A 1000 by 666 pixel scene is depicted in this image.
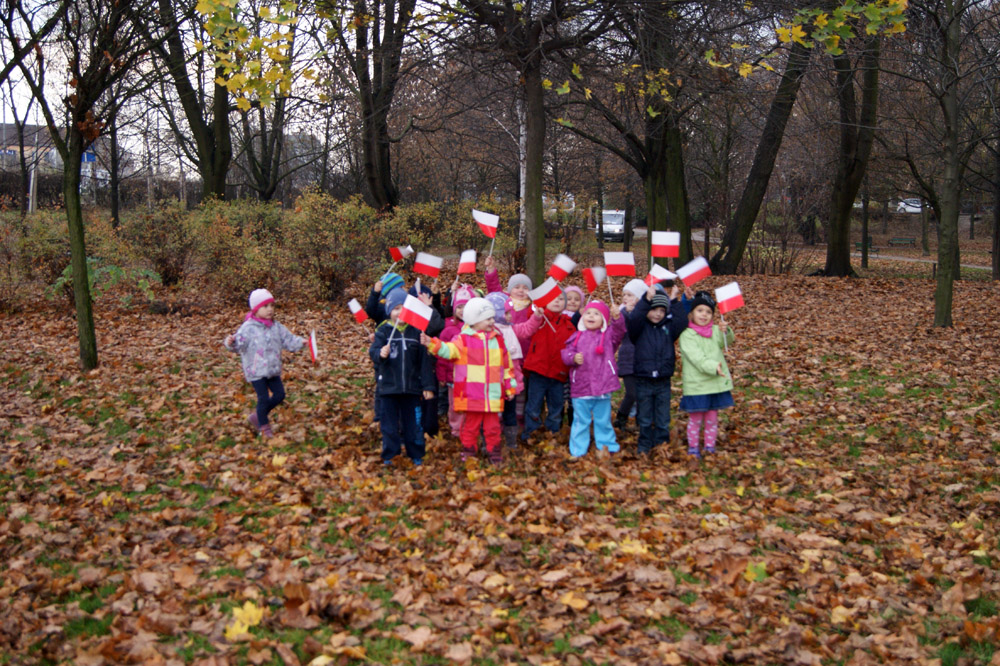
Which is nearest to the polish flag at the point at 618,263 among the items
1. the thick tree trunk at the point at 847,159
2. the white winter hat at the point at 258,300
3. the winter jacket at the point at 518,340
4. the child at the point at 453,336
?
the winter jacket at the point at 518,340

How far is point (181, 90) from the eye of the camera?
18797 mm

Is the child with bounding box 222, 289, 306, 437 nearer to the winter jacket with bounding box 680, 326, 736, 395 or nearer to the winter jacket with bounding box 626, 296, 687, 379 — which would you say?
the winter jacket with bounding box 626, 296, 687, 379

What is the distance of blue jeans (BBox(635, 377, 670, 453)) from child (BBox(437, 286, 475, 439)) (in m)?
1.62

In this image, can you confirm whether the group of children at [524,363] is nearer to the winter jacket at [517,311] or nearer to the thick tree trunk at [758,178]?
the winter jacket at [517,311]

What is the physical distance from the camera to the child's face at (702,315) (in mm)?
6918

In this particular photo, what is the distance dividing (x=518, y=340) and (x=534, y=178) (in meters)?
4.16

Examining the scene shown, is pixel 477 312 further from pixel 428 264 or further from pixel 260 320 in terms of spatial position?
pixel 260 320

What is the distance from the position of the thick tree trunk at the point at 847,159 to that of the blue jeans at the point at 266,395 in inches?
607

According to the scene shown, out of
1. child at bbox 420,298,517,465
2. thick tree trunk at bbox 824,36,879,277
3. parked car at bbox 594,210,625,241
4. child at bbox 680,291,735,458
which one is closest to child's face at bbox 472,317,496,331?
child at bbox 420,298,517,465

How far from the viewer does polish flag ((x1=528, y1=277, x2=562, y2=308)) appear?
272 inches

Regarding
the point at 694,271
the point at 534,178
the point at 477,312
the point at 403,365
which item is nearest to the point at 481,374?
the point at 477,312

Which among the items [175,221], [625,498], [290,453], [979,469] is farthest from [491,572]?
[175,221]

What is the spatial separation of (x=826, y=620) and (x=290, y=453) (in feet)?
14.9

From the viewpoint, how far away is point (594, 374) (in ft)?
22.9
